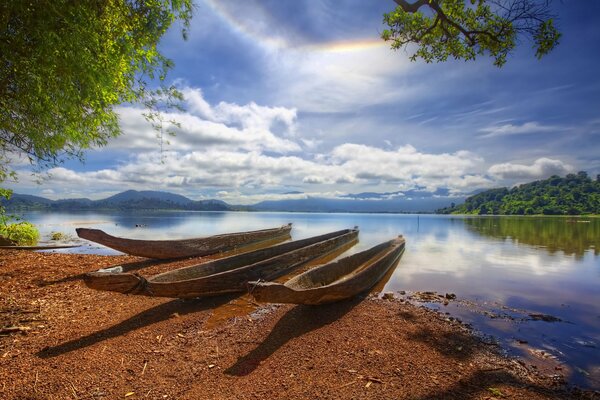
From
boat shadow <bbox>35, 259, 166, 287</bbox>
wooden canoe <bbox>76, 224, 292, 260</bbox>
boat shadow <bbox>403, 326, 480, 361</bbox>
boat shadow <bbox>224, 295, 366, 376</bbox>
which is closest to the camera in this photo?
boat shadow <bbox>224, 295, 366, 376</bbox>

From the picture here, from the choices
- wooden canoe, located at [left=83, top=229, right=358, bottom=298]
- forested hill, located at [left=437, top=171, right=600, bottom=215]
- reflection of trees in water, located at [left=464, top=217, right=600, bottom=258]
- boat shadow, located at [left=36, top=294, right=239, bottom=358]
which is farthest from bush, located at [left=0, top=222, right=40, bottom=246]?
forested hill, located at [left=437, top=171, right=600, bottom=215]

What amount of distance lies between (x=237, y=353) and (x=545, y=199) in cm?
14835

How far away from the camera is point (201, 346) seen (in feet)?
17.2

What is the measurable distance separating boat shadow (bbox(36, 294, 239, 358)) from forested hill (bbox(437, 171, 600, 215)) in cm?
13737

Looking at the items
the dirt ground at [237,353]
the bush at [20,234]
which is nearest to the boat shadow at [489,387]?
the dirt ground at [237,353]

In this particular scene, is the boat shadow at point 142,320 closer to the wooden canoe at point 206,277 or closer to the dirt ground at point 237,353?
the dirt ground at point 237,353

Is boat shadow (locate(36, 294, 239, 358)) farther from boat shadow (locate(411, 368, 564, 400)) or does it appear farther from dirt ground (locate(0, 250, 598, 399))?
boat shadow (locate(411, 368, 564, 400))

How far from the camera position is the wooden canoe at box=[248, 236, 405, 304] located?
518 cm

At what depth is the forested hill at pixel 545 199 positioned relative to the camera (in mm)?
107938

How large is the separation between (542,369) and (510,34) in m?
8.35

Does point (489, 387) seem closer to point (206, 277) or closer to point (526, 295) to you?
point (206, 277)

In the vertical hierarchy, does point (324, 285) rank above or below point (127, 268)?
above

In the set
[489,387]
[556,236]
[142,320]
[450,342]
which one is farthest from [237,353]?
[556,236]

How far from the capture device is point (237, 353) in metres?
5.03
